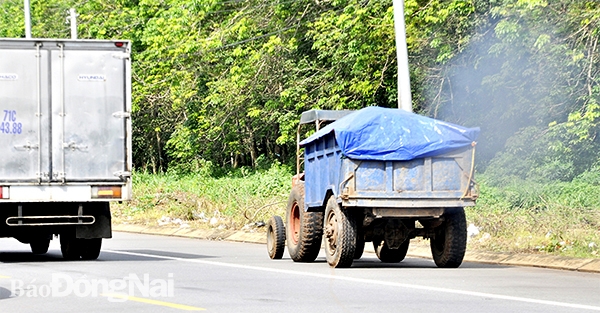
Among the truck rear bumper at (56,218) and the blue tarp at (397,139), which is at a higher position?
the blue tarp at (397,139)

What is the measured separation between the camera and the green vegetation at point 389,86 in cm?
2978

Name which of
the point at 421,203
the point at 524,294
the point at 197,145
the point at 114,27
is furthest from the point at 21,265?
the point at 114,27

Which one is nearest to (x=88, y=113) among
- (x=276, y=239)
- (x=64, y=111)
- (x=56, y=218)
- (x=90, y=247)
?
(x=64, y=111)

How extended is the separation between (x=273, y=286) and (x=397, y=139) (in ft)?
11.8

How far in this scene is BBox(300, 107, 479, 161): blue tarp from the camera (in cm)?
1602

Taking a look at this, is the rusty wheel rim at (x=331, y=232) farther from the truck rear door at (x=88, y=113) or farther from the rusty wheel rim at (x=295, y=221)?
the truck rear door at (x=88, y=113)

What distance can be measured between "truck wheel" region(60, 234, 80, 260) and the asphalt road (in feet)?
0.92

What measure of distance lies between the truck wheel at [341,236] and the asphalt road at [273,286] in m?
0.23

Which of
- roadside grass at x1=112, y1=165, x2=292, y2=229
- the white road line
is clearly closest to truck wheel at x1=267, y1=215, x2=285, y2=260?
the white road line

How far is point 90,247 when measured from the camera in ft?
61.6

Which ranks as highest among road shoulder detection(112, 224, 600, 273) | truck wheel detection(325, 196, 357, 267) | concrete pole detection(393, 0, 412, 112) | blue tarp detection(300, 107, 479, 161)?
concrete pole detection(393, 0, 412, 112)

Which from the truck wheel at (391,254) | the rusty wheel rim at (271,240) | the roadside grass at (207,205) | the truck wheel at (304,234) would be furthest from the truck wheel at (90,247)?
the roadside grass at (207,205)

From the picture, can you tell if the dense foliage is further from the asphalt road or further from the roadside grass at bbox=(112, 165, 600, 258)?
the asphalt road

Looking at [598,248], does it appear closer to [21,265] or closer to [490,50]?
[21,265]
